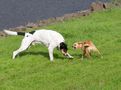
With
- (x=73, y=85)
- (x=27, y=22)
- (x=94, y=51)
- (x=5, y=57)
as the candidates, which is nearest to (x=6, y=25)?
(x=27, y=22)

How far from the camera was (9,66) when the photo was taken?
69.2 ft

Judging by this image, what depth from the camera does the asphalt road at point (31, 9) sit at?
154ft

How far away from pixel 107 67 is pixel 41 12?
32776 mm

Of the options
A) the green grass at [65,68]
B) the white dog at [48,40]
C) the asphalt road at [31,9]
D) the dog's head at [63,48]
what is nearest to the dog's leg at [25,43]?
the white dog at [48,40]

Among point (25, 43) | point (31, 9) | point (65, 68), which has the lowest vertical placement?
point (65, 68)

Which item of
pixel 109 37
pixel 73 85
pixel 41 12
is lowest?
pixel 73 85

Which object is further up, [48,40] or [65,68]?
[48,40]

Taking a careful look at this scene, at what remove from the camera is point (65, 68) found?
1936 centimetres

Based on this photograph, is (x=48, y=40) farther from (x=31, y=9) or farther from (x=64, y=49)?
(x=31, y=9)

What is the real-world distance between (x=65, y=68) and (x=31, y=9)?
33.9 meters

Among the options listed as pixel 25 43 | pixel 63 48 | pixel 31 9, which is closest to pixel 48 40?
pixel 63 48

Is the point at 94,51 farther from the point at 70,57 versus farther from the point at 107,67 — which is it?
the point at 107,67

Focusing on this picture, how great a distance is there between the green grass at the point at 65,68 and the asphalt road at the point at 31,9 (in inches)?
680

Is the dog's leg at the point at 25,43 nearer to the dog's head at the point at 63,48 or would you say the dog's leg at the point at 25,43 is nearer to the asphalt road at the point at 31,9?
the dog's head at the point at 63,48
